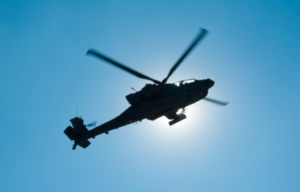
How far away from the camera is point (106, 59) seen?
59.3ft

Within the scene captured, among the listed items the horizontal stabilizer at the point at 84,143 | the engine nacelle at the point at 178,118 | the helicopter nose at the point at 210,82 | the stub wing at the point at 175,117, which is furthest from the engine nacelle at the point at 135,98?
the horizontal stabilizer at the point at 84,143

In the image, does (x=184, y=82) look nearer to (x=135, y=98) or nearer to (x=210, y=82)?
(x=210, y=82)

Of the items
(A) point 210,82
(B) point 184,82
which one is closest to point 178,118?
(B) point 184,82

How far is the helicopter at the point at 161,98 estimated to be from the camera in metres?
18.6

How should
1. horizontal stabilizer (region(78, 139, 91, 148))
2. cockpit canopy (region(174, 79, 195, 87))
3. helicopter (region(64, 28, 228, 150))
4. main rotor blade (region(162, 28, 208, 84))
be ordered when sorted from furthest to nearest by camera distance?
1. horizontal stabilizer (region(78, 139, 91, 148))
2. cockpit canopy (region(174, 79, 195, 87))
3. helicopter (region(64, 28, 228, 150))
4. main rotor blade (region(162, 28, 208, 84))

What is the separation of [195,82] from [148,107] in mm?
4312

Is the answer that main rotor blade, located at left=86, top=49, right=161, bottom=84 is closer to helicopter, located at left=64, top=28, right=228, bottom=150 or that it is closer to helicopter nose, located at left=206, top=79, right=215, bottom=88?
helicopter, located at left=64, top=28, right=228, bottom=150

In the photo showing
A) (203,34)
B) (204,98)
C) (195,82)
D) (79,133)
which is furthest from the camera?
(79,133)

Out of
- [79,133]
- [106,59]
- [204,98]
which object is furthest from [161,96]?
[79,133]

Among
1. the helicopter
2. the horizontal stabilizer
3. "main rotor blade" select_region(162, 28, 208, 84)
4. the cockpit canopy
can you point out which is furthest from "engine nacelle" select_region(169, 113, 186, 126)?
the horizontal stabilizer

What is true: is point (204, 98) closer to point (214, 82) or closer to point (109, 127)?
point (214, 82)

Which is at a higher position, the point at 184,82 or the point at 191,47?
the point at 191,47

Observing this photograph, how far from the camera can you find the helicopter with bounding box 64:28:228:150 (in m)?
18.6

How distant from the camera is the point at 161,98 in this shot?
19.2m
